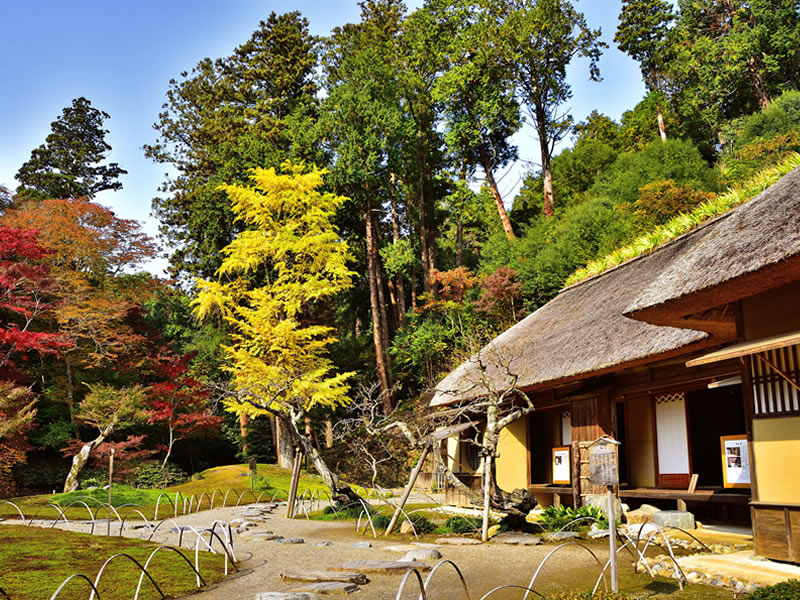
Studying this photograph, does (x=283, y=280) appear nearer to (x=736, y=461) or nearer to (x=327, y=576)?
(x=736, y=461)

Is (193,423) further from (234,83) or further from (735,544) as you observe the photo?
(735,544)

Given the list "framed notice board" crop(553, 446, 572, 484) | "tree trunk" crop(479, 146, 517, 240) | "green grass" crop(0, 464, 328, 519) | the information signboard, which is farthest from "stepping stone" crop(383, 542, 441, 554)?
"tree trunk" crop(479, 146, 517, 240)

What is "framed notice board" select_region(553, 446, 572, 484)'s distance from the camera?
12.6m

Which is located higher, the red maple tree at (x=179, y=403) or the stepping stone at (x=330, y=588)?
the red maple tree at (x=179, y=403)

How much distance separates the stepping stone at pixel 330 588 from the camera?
20.1ft

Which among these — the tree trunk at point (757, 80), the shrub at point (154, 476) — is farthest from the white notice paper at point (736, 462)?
the tree trunk at point (757, 80)

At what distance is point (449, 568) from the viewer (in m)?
7.49

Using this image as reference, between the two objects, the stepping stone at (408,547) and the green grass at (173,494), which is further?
the green grass at (173,494)

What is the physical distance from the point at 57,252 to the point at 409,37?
56.6ft

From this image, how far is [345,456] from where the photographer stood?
2348cm

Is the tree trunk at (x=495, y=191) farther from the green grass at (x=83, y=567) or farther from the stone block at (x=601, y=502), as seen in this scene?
the green grass at (x=83, y=567)

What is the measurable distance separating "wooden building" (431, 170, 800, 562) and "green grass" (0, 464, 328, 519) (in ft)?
20.4

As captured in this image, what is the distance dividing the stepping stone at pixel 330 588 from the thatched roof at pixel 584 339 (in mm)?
3640

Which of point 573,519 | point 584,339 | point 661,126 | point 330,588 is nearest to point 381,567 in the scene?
point 330,588
